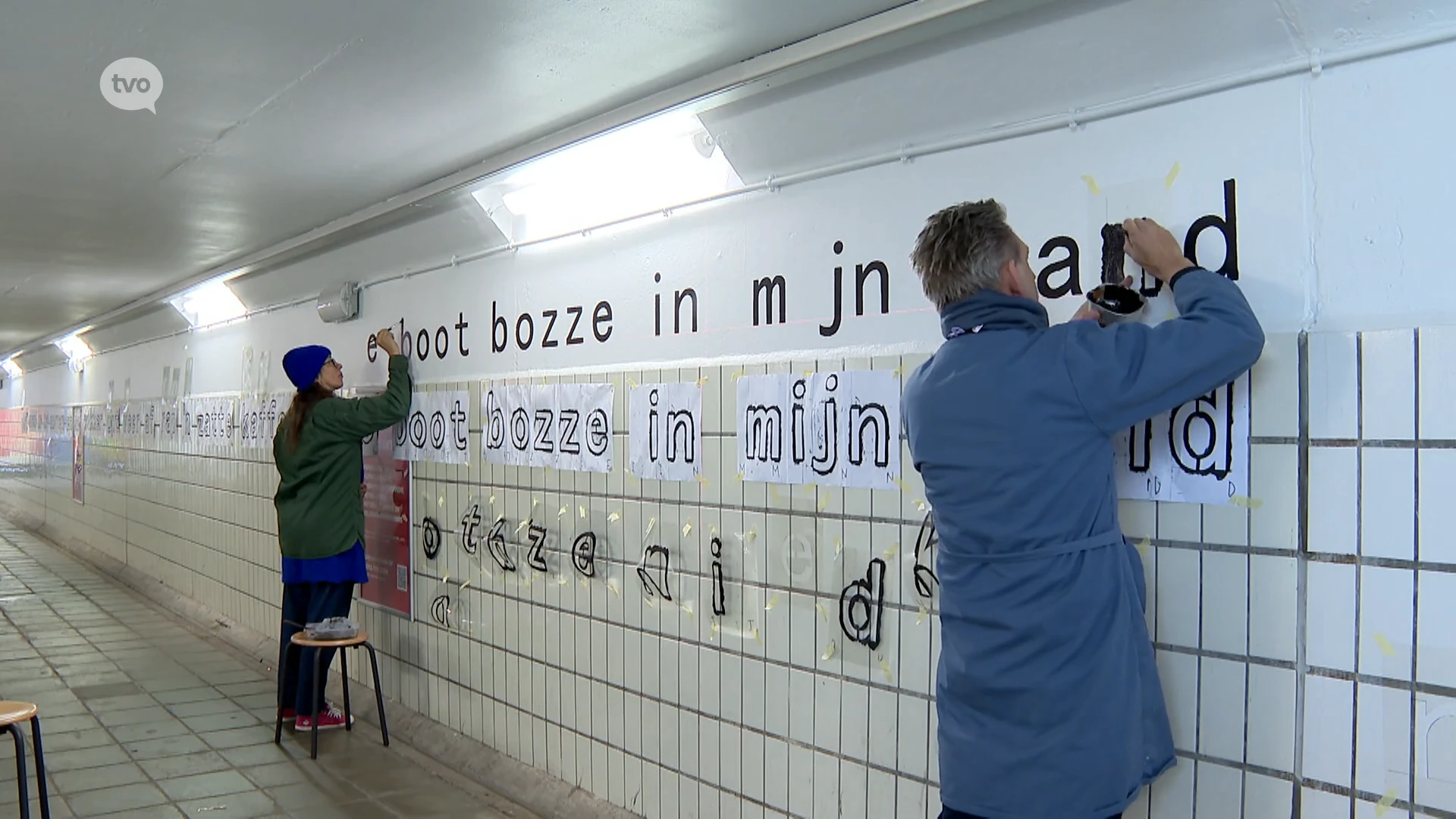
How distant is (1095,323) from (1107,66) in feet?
2.46

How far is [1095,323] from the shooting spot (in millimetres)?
2281

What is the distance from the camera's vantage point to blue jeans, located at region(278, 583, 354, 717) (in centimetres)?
573

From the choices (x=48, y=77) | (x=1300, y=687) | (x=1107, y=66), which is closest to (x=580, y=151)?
(x=48, y=77)

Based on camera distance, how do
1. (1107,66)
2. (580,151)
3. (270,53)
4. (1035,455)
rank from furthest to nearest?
(580,151)
(270,53)
(1107,66)
(1035,455)

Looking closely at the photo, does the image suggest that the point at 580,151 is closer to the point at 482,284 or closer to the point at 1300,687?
the point at 482,284

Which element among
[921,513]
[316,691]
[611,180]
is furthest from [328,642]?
[921,513]

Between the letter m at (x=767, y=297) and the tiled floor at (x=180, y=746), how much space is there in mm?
2509

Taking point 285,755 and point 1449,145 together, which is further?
point 285,755

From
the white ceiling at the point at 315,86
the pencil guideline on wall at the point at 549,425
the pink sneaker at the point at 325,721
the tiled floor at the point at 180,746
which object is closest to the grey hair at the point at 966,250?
the white ceiling at the point at 315,86

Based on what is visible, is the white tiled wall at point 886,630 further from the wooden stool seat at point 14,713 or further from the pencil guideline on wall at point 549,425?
the wooden stool seat at point 14,713

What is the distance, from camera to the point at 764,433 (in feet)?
11.6

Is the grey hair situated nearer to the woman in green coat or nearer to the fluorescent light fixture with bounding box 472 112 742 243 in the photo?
the fluorescent light fixture with bounding box 472 112 742 243

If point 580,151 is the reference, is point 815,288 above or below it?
below

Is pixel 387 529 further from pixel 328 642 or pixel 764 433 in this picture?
pixel 764 433
